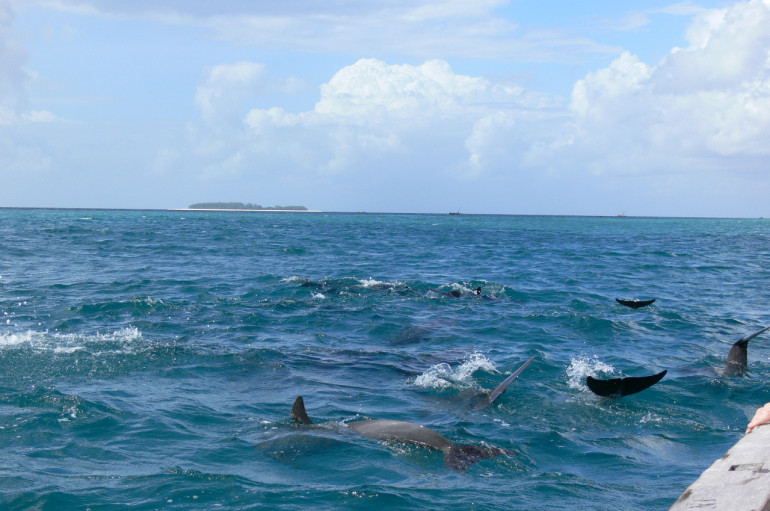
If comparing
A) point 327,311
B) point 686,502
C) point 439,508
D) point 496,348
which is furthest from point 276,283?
point 686,502

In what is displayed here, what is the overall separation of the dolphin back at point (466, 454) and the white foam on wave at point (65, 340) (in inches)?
293

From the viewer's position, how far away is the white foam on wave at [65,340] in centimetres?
1188

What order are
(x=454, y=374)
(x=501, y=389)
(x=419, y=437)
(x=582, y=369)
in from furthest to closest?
(x=582, y=369) < (x=454, y=374) < (x=501, y=389) < (x=419, y=437)

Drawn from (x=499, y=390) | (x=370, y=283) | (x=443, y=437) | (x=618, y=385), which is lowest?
(x=443, y=437)

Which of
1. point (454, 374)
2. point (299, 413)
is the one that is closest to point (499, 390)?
Answer: point (454, 374)

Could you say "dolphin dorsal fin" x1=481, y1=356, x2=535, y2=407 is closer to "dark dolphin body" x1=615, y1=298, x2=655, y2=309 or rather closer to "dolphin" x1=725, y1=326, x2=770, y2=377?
"dolphin" x1=725, y1=326, x2=770, y2=377

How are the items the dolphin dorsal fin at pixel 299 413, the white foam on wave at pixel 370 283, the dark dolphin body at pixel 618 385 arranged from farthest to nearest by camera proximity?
the white foam on wave at pixel 370 283
the dark dolphin body at pixel 618 385
the dolphin dorsal fin at pixel 299 413

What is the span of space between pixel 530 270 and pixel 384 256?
954 cm

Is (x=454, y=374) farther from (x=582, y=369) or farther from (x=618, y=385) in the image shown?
(x=618, y=385)

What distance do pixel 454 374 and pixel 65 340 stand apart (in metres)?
7.90

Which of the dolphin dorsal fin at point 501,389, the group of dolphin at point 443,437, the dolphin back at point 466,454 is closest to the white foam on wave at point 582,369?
the group of dolphin at point 443,437

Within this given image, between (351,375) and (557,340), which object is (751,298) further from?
(351,375)

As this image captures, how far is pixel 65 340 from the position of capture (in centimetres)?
1255

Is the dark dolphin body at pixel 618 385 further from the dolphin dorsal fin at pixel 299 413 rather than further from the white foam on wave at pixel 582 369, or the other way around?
the dolphin dorsal fin at pixel 299 413
